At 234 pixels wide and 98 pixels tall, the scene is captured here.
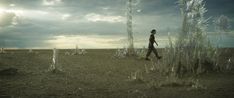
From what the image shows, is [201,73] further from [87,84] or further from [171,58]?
[87,84]

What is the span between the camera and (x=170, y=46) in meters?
12.9

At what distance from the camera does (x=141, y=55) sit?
67.1ft

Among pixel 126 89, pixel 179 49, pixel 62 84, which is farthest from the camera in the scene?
pixel 179 49

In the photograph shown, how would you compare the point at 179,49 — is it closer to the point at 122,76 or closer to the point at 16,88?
the point at 122,76

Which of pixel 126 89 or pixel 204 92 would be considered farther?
pixel 126 89

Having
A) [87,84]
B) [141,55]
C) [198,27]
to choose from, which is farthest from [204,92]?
[141,55]

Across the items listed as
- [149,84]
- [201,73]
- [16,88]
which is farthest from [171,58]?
[16,88]

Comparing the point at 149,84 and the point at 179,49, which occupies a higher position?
the point at 179,49

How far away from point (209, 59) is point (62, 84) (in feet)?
19.7

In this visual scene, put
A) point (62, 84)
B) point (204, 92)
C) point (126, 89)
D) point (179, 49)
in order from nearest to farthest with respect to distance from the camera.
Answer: point (204, 92) → point (126, 89) → point (62, 84) → point (179, 49)

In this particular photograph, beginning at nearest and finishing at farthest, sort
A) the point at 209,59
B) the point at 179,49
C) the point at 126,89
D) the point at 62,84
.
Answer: the point at 126,89, the point at 62,84, the point at 179,49, the point at 209,59

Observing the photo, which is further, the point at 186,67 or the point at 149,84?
the point at 186,67

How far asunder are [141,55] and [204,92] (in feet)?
36.9

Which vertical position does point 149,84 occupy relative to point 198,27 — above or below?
below
